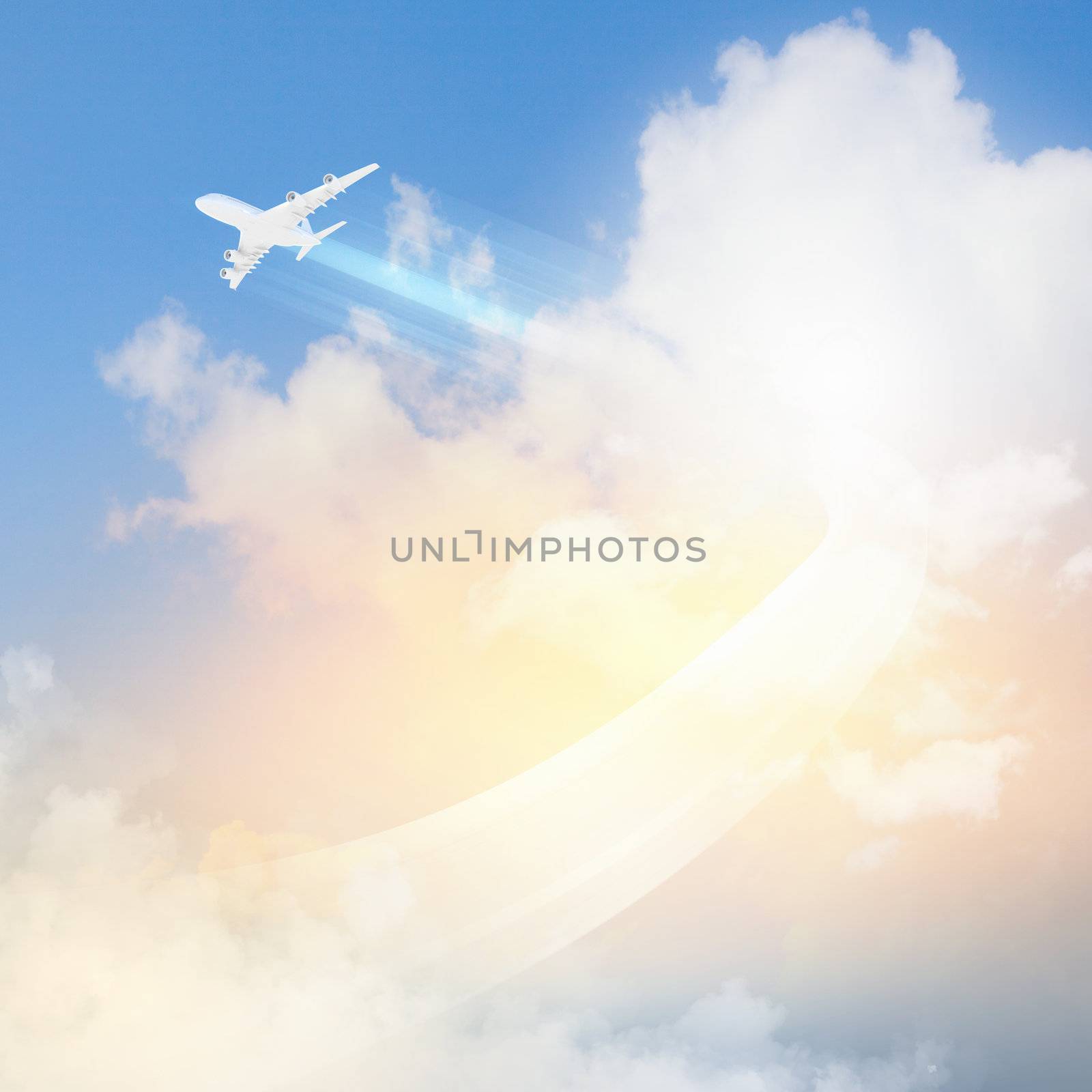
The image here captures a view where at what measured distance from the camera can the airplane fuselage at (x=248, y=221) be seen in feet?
153

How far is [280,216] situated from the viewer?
46.0 meters

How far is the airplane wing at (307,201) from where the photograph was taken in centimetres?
4309

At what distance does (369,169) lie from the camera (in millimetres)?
42562

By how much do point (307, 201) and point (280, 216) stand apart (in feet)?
7.17

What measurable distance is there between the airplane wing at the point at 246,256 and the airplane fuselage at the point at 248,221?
2.86ft

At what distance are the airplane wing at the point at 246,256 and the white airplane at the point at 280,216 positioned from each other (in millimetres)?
48

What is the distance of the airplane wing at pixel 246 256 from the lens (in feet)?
161

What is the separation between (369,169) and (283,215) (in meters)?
6.24

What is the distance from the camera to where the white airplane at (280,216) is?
144 ft

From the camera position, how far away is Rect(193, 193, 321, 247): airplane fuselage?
46.6m

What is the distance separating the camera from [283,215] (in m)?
45.9

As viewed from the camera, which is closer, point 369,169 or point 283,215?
point 369,169

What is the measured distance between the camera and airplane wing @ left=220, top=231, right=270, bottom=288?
48.9 m

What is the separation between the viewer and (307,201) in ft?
Answer: 147
